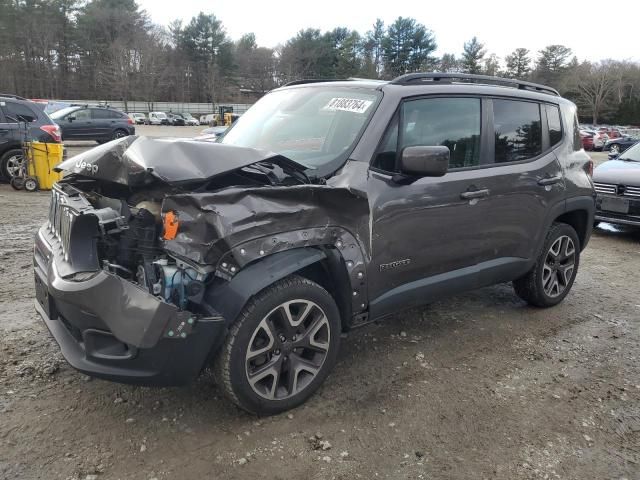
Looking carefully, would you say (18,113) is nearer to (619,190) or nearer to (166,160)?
(166,160)

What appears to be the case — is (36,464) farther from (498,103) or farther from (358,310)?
(498,103)

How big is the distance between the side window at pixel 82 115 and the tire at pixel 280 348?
2051 cm

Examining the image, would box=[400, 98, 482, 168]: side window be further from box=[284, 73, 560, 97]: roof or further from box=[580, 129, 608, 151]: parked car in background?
box=[580, 129, 608, 151]: parked car in background

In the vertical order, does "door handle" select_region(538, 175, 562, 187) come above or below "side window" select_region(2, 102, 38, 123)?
below

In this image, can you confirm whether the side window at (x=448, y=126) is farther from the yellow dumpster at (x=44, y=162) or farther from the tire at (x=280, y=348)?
the yellow dumpster at (x=44, y=162)

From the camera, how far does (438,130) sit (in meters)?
3.71

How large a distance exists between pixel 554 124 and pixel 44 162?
9.45 m

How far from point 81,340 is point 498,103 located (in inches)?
134

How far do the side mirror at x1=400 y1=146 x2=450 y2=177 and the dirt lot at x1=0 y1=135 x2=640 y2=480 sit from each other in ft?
4.55

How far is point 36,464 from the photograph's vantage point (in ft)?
8.29

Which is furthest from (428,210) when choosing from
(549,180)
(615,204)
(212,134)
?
(615,204)

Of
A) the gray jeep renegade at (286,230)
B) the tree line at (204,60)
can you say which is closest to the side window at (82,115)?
the gray jeep renegade at (286,230)

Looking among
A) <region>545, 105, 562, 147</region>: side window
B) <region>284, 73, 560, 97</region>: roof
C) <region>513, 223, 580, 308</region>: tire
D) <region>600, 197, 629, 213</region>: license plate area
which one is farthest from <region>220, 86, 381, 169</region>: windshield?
<region>600, 197, 629, 213</region>: license plate area

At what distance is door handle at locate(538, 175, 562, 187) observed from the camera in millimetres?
4367
